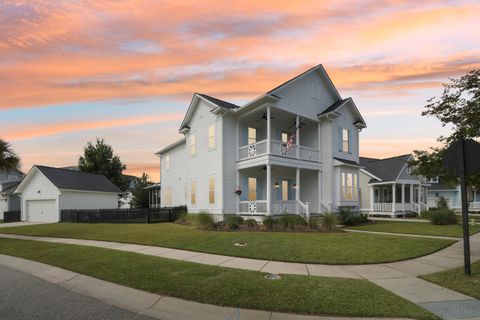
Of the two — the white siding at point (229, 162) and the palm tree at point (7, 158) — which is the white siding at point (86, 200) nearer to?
the palm tree at point (7, 158)

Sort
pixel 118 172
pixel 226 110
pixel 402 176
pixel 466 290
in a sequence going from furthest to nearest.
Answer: pixel 118 172 → pixel 402 176 → pixel 226 110 → pixel 466 290

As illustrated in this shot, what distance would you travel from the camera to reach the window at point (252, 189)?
22766mm

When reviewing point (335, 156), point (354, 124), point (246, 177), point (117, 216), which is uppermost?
point (354, 124)

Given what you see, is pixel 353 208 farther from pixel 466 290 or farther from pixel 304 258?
pixel 466 290

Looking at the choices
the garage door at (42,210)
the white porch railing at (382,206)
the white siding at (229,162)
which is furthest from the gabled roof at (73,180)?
the white porch railing at (382,206)

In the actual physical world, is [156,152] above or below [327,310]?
above

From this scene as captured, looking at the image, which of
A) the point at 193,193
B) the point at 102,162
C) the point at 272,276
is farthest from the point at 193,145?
the point at 102,162

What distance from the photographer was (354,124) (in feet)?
85.6

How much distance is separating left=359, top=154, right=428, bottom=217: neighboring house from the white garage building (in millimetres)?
27310

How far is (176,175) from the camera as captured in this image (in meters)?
29.9

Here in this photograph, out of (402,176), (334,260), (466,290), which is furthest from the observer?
(402,176)

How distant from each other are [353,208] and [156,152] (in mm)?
19092

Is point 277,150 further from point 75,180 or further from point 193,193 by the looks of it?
point 75,180

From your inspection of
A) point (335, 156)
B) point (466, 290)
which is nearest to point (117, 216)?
point (335, 156)
